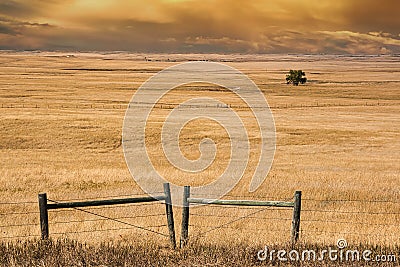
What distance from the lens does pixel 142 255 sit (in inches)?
346

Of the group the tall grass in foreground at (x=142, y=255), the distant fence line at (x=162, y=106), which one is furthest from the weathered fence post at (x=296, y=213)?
the distant fence line at (x=162, y=106)

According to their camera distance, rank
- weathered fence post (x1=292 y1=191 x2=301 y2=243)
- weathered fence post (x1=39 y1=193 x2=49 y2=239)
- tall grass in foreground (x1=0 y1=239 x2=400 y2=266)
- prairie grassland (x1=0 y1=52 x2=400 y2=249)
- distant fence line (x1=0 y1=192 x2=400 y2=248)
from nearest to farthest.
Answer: tall grass in foreground (x1=0 y1=239 x2=400 y2=266) < weathered fence post (x1=39 y1=193 x2=49 y2=239) < weathered fence post (x1=292 y1=191 x2=301 y2=243) < distant fence line (x1=0 y1=192 x2=400 y2=248) < prairie grassland (x1=0 y1=52 x2=400 y2=249)

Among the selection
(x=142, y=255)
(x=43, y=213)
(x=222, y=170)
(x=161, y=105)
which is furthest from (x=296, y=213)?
(x=161, y=105)

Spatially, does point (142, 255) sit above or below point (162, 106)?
above

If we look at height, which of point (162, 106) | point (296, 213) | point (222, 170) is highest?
point (296, 213)

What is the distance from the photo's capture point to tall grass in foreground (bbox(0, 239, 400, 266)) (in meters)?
8.38

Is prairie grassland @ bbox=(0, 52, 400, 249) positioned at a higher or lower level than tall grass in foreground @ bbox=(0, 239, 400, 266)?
lower

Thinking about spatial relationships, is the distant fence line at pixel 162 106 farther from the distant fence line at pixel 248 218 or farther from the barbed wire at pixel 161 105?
the distant fence line at pixel 248 218

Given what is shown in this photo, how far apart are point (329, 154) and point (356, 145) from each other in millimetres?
6309

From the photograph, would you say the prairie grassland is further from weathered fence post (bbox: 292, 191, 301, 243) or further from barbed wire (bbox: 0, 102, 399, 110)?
weathered fence post (bbox: 292, 191, 301, 243)

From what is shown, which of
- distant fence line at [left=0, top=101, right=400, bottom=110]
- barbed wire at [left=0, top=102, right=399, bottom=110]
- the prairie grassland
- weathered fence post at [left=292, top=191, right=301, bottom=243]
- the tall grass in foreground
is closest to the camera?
the tall grass in foreground

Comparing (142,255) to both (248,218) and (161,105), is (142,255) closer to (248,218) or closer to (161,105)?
(248,218)

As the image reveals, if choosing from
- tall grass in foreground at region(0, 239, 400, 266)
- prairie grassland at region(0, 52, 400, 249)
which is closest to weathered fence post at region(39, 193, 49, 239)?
tall grass in foreground at region(0, 239, 400, 266)

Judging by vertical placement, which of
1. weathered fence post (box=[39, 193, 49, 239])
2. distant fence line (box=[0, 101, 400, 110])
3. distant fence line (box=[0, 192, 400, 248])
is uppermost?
weathered fence post (box=[39, 193, 49, 239])
